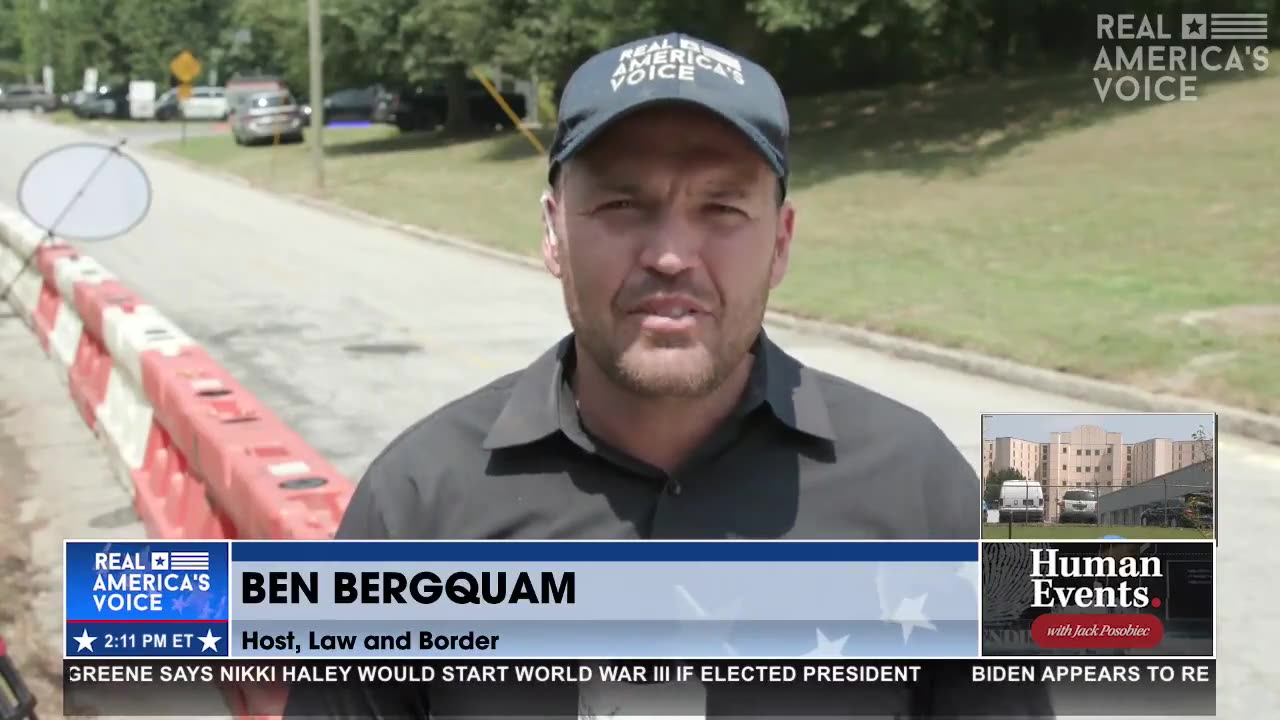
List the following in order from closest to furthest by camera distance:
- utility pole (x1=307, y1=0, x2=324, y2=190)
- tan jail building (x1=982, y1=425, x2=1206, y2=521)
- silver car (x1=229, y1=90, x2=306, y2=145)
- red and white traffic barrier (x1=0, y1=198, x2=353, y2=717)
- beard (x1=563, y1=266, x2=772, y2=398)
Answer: beard (x1=563, y1=266, x2=772, y2=398) < tan jail building (x1=982, y1=425, x2=1206, y2=521) < red and white traffic barrier (x1=0, y1=198, x2=353, y2=717) < utility pole (x1=307, y1=0, x2=324, y2=190) < silver car (x1=229, y1=90, x2=306, y2=145)

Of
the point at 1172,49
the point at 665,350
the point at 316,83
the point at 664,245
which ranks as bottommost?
the point at 316,83

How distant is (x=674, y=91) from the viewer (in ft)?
6.84

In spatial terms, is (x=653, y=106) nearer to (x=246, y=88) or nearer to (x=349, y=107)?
(x=349, y=107)

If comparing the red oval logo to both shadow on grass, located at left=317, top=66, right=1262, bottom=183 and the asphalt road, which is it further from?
shadow on grass, located at left=317, top=66, right=1262, bottom=183

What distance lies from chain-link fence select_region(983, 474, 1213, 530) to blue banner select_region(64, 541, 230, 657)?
1.72 meters

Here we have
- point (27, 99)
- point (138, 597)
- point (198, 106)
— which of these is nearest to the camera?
point (138, 597)

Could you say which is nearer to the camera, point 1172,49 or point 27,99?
point 1172,49

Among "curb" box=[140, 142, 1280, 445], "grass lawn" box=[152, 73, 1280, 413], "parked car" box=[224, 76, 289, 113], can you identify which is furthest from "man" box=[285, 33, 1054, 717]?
"parked car" box=[224, 76, 289, 113]

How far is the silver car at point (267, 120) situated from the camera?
1987 inches

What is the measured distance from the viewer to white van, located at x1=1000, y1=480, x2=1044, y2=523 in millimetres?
2947

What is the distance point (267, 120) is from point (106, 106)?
3614 cm

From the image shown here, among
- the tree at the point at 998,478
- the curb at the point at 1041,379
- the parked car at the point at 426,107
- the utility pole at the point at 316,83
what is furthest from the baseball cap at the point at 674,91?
the parked car at the point at 426,107

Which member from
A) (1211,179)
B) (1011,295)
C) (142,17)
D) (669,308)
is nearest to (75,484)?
(669,308)

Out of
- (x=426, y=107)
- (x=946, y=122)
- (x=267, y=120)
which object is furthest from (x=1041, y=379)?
(x=426, y=107)
